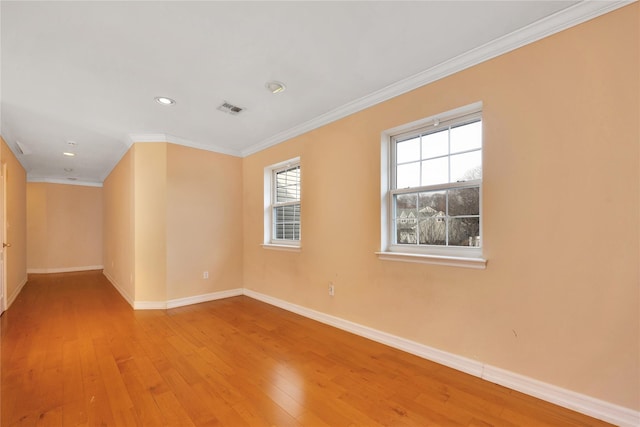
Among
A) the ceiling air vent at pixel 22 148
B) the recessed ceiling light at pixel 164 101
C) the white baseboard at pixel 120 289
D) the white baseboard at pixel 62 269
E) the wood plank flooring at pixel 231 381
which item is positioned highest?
the recessed ceiling light at pixel 164 101

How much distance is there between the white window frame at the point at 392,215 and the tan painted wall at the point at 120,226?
3.66m

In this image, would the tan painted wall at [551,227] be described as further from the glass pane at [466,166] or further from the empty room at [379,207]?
the glass pane at [466,166]

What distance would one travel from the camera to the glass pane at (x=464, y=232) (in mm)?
2252

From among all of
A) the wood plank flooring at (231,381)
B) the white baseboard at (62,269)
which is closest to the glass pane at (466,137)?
the wood plank flooring at (231,381)

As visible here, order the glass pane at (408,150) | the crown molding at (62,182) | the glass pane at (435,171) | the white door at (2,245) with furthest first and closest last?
1. the crown molding at (62,182)
2. the white door at (2,245)
3. the glass pane at (408,150)
4. the glass pane at (435,171)

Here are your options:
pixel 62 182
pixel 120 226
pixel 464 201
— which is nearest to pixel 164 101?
pixel 464 201

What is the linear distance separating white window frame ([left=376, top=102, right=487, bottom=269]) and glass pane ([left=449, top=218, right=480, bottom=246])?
2.1 inches

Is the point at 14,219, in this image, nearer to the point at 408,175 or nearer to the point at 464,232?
the point at 408,175

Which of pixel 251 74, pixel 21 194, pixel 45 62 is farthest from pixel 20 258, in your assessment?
pixel 251 74

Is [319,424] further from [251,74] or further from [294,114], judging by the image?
[294,114]

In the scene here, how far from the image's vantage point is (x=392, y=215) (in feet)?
9.18

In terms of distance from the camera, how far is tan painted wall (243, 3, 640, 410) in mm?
1610

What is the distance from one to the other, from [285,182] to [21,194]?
5027 millimetres

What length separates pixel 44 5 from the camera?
64.6 inches
